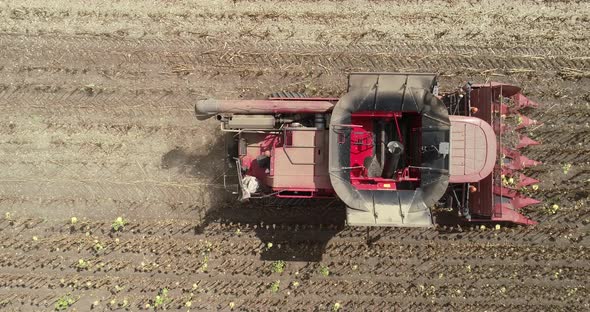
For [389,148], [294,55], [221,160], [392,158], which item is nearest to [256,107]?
[221,160]

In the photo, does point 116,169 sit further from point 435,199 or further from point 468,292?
point 468,292

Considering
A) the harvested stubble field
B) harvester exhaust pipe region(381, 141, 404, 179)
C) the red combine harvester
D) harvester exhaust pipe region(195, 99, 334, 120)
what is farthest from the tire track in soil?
harvester exhaust pipe region(381, 141, 404, 179)

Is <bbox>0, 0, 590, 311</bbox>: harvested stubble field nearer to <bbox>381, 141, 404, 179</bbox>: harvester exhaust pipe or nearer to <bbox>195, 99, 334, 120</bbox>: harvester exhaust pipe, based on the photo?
<bbox>195, 99, 334, 120</bbox>: harvester exhaust pipe

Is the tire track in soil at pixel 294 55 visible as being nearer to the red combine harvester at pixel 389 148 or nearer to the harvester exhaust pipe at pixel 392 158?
the red combine harvester at pixel 389 148

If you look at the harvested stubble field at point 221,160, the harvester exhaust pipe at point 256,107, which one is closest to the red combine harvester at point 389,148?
Answer: the harvester exhaust pipe at point 256,107

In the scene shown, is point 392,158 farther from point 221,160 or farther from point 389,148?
point 221,160

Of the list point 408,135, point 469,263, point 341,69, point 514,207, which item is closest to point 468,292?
point 469,263
